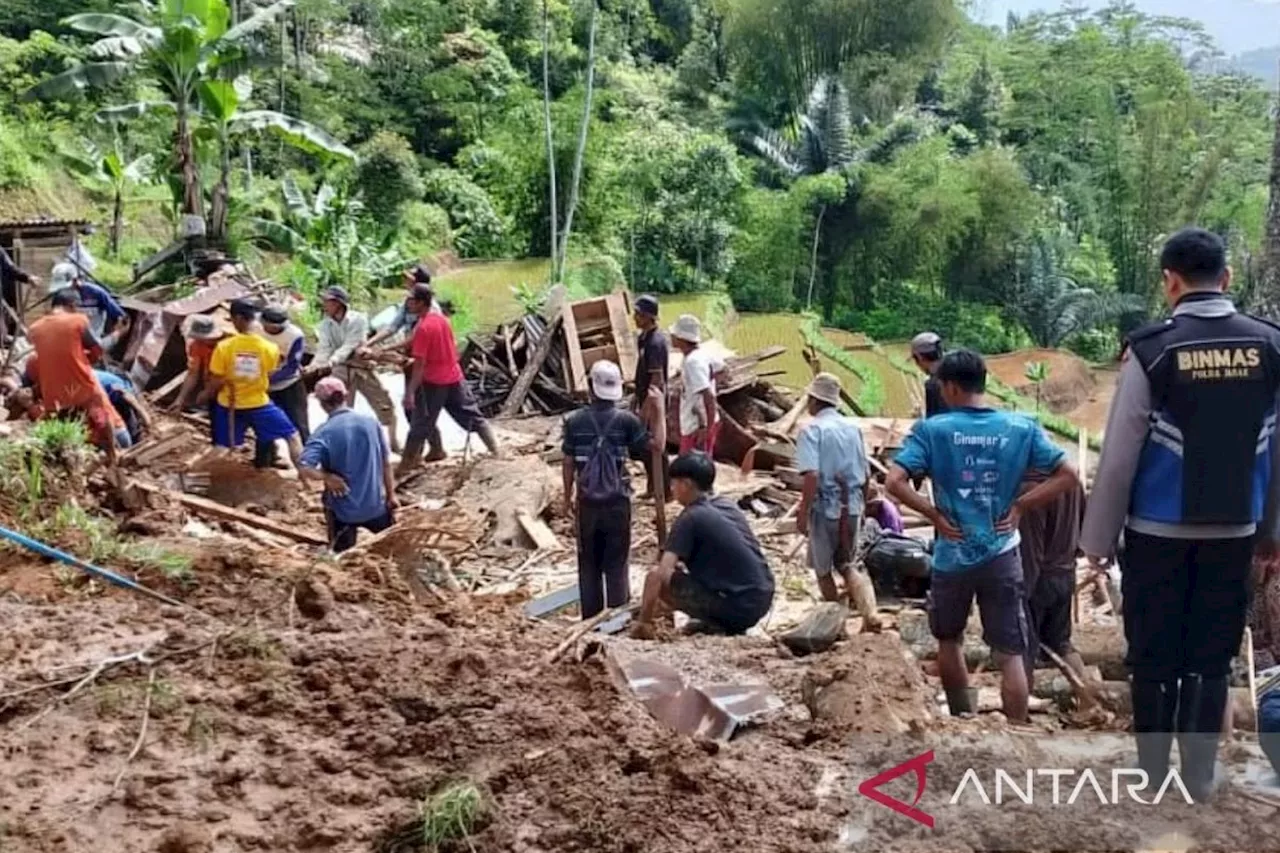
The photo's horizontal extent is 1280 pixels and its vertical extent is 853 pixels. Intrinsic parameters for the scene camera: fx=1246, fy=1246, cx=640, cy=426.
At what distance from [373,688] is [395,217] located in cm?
2505

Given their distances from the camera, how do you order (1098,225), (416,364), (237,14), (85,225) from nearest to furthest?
(416,364), (85,225), (237,14), (1098,225)

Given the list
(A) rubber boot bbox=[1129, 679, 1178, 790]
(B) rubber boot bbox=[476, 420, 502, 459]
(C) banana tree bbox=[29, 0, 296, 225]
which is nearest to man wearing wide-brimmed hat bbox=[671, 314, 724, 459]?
(B) rubber boot bbox=[476, 420, 502, 459]

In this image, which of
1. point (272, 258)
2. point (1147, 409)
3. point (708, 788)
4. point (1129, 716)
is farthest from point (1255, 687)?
point (272, 258)

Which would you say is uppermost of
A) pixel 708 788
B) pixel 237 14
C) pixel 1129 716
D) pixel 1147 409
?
pixel 237 14

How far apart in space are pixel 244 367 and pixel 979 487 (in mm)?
6671

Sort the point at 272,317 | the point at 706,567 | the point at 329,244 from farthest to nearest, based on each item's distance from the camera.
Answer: the point at 329,244, the point at 272,317, the point at 706,567

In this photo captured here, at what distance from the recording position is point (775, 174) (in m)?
39.1

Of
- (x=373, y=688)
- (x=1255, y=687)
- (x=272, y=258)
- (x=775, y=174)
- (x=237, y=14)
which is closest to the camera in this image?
(x=373, y=688)

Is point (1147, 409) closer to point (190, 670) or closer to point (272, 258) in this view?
point (190, 670)

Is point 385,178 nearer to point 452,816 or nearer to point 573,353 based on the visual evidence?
point 573,353

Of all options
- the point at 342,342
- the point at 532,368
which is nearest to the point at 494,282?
the point at 532,368

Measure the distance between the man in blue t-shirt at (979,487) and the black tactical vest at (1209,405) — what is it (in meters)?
0.96

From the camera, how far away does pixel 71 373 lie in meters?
8.61

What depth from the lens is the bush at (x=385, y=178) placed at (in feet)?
94.1
